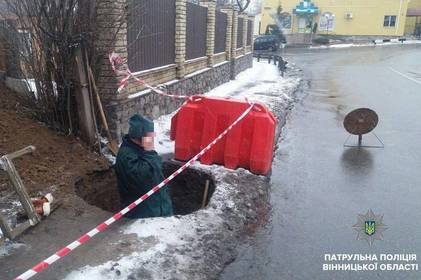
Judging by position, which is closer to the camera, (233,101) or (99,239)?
(99,239)

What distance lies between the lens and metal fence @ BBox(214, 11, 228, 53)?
641 inches

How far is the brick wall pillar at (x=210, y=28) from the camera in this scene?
47.6 feet

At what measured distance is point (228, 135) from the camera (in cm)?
652

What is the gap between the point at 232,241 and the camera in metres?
4.59

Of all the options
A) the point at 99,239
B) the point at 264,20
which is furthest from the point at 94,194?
the point at 264,20

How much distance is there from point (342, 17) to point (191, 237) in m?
54.7

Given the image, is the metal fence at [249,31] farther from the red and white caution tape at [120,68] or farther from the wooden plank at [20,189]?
the wooden plank at [20,189]

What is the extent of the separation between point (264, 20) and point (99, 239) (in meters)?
56.7

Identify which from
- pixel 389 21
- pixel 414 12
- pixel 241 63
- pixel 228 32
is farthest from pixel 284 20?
pixel 228 32

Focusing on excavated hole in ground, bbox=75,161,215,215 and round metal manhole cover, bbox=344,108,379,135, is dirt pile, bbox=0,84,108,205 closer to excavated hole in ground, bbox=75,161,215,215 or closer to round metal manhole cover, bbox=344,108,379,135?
excavated hole in ground, bbox=75,161,215,215

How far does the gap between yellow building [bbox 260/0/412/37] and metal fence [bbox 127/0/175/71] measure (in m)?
43.4

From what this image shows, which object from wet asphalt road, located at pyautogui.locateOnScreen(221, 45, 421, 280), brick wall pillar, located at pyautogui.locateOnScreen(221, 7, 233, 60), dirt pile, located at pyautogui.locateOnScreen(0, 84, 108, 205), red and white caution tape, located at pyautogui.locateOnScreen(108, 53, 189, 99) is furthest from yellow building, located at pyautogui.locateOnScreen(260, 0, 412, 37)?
dirt pile, located at pyautogui.locateOnScreen(0, 84, 108, 205)

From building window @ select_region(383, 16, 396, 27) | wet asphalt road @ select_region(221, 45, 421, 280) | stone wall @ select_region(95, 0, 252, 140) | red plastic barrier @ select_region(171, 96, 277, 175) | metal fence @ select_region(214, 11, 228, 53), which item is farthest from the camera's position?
building window @ select_region(383, 16, 396, 27)

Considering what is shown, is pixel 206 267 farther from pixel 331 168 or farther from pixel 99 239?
pixel 331 168
